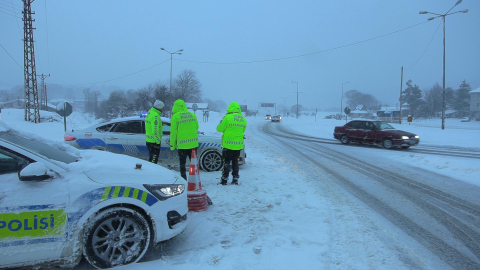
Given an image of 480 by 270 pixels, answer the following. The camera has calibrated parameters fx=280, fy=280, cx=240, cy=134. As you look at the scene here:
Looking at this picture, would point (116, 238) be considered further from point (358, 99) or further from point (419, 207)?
point (358, 99)

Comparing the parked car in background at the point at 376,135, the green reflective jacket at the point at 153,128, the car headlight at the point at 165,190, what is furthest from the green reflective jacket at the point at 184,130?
the parked car in background at the point at 376,135

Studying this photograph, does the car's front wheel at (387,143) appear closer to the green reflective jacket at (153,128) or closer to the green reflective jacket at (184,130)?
the green reflective jacket at (184,130)

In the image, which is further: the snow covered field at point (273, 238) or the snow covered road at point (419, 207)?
the snow covered road at point (419, 207)

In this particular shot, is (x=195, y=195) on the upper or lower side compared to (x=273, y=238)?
upper

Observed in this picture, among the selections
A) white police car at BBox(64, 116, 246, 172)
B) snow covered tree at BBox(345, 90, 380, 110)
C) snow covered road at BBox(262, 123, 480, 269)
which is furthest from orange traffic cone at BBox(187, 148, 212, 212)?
snow covered tree at BBox(345, 90, 380, 110)

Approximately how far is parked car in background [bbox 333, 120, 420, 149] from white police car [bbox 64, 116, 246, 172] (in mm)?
10048

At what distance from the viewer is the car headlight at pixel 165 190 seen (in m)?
3.22

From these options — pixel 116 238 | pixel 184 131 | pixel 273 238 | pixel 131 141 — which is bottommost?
pixel 273 238

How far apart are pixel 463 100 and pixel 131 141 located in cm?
8888

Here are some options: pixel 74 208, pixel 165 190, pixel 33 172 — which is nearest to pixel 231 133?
pixel 165 190

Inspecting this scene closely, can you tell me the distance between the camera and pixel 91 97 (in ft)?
338

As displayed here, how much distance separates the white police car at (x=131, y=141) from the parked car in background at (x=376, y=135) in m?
10.0

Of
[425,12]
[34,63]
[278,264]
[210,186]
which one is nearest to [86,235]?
[278,264]

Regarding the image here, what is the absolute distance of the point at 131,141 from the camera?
7426 mm
